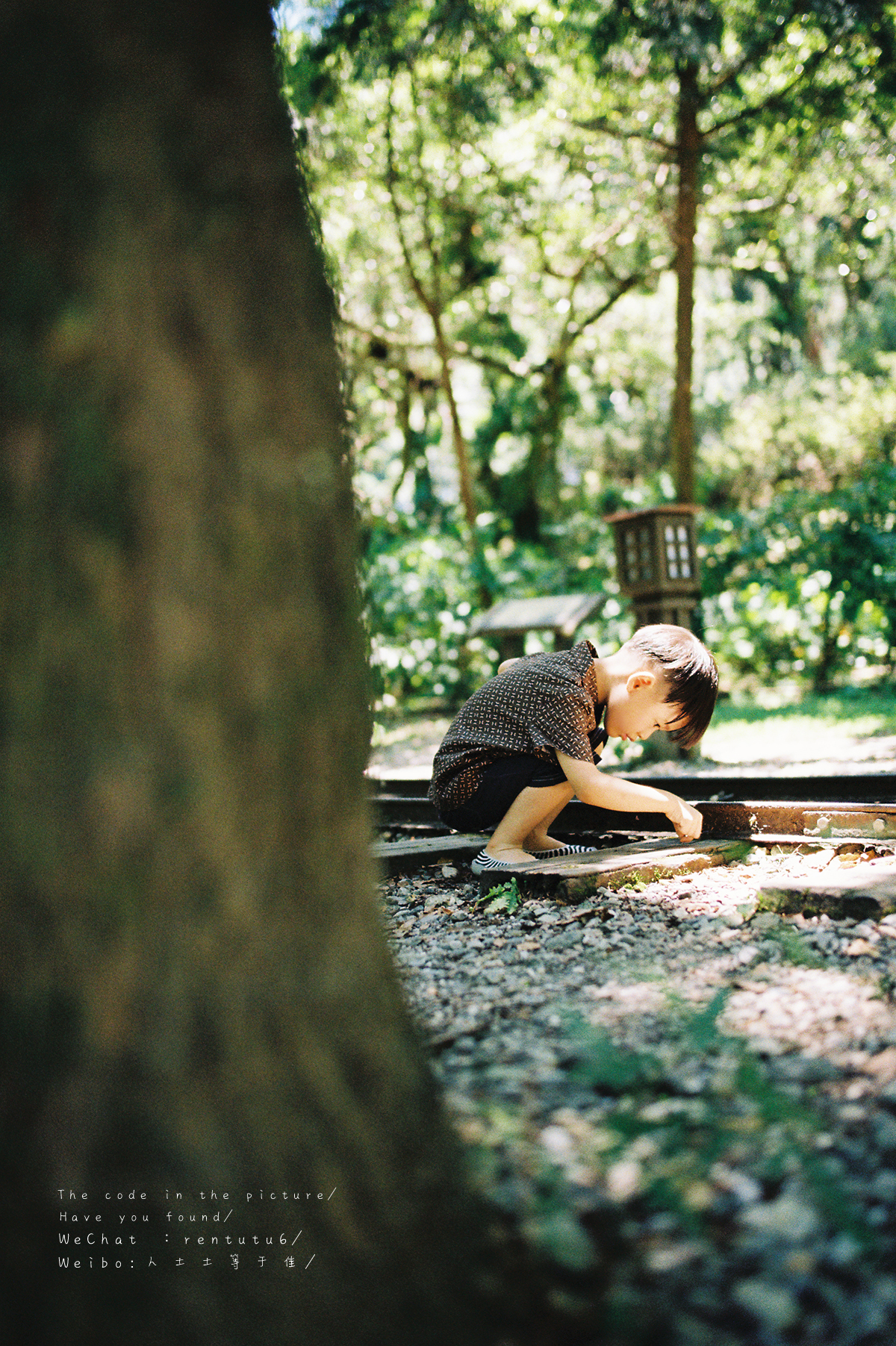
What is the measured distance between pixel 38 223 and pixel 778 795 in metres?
3.94

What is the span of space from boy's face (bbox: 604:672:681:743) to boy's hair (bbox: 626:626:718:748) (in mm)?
29

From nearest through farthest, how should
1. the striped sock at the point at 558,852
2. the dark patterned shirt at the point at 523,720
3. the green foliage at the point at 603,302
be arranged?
the dark patterned shirt at the point at 523,720 → the striped sock at the point at 558,852 → the green foliage at the point at 603,302

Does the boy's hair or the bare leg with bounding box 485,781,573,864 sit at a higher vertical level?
the boy's hair

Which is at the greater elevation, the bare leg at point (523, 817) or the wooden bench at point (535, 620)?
the wooden bench at point (535, 620)

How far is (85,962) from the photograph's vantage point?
1.11m

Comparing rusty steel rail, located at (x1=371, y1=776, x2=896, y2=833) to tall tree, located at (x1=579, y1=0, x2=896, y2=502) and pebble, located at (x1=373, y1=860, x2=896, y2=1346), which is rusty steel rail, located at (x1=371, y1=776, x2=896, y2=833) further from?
tall tree, located at (x1=579, y1=0, x2=896, y2=502)

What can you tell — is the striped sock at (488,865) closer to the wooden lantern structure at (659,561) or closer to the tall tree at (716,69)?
the wooden lantern structure at (659,561)

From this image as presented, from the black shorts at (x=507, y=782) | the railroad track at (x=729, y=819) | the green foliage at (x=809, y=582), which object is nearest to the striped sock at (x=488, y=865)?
the black shorts at (x=507, y=782)

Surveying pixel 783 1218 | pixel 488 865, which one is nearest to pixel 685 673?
pixel 488 865

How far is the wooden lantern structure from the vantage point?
6879mm

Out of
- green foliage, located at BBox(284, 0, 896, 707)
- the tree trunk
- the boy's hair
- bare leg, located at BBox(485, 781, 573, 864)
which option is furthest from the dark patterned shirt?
the tree trunk

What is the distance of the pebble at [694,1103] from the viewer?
122cm

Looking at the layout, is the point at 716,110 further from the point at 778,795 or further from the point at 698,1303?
the point at 698,1303

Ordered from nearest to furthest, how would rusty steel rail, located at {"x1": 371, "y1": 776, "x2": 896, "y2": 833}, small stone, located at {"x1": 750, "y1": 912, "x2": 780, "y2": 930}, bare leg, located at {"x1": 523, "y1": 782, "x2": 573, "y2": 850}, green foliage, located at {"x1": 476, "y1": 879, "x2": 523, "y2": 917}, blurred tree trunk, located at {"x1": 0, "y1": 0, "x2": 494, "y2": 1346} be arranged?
1. blurred tree trunk, located at {"x1": 0, "y1": 0, "x2": 494, "y2": 1346}
2. small stone, located at {"x1": 750, "y1": 912, "x2": 780, "y2": 930}
3. green foliage, located at {"x1": 476, "y1": 879, "x2": 523, "y2": 917}
4. bare leg, located at {"x1": 523, "y1": 782, "x2": 573, "y2": 850}
5. rusty steel rail, located at {"x1": 371, "y1": 776, "x2": 896, "y2": 833}
